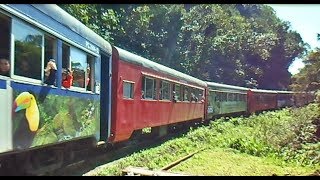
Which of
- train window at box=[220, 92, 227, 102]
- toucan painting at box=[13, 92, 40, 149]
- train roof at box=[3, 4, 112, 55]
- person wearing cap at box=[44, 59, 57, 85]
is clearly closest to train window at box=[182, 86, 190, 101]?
train window at box=[220, 92, 227, 102]

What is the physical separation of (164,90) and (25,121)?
24.4 ft

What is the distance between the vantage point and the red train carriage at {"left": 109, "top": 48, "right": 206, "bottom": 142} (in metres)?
9.30

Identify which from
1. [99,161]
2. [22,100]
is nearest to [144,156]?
[99,161]

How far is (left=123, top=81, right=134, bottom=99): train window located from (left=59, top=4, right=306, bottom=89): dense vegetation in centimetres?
101

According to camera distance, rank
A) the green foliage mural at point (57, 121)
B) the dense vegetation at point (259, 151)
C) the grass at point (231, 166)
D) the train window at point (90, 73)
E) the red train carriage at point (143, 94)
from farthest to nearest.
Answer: the red train carriage at point (143, 94), the dense vegetation at point (259, 151), the grass at point (231, 166), the train window at point (90, 73), the green foliage mural at point (57, 121)

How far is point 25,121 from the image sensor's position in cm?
542

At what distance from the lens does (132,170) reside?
24.6 ft

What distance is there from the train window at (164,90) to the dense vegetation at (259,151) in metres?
1.29

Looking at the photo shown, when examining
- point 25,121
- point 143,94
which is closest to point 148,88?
point 143,94

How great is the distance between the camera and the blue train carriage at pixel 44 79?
5.11 meters

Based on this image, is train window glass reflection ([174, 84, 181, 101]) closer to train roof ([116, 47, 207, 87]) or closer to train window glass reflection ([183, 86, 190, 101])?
train roof ([116, 47, 207, 87])

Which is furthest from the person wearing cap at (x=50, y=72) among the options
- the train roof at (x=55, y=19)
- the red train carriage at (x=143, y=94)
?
the red train carriage at (x=143, y=94)

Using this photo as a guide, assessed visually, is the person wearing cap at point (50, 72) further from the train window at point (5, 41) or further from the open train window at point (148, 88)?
the open train window at point (148, 88)

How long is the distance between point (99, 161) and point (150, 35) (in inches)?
127
